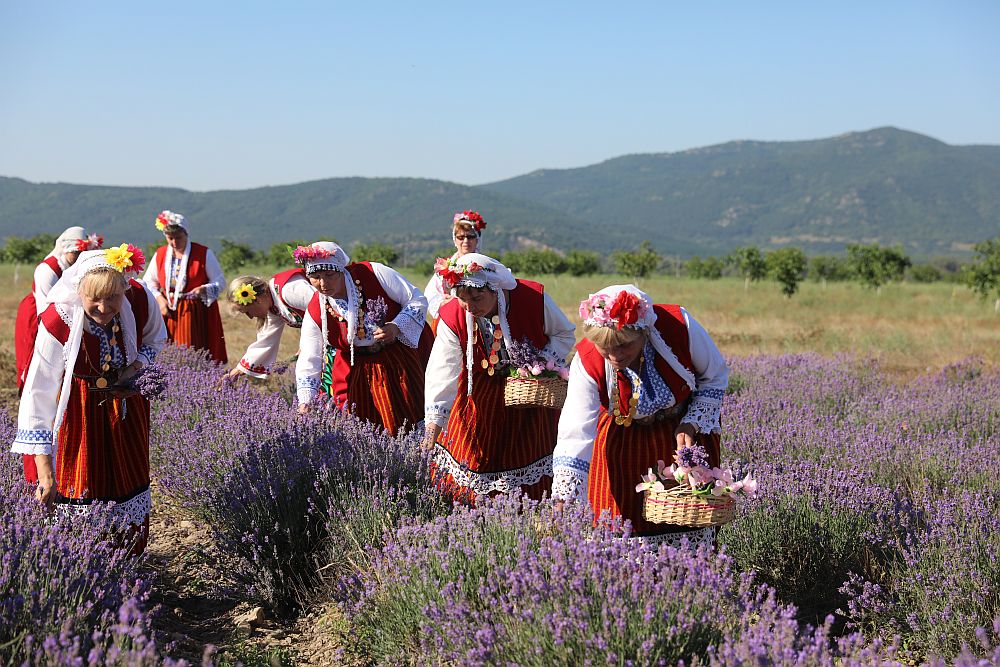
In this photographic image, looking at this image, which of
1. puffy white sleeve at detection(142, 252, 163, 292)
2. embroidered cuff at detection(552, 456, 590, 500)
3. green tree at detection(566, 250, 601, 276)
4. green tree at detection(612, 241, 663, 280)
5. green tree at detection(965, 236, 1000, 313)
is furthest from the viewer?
green tree at detection(566, 250, 601, 276)

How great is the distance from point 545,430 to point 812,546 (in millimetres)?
1202

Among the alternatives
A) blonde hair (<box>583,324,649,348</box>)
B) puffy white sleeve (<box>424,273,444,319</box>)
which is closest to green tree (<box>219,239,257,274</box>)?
puffy white sleeve (<box>424,273,444,319</box>)

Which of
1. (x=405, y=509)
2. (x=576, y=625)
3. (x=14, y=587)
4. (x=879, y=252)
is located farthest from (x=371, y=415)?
(x=879, y=252)

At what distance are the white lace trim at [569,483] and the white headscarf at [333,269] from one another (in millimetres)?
1952

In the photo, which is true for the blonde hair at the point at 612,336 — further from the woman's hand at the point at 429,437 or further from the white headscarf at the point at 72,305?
the white headscarf at the point at 72,305

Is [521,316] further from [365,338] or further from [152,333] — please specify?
[152,333]

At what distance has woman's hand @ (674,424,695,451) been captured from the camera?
291 centimetres

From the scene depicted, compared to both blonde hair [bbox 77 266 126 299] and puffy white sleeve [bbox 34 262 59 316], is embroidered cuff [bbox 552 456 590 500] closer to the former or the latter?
blonde hair [bbox 77 266 126 299]

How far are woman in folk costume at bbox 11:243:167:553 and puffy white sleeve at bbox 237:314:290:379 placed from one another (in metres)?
1.30

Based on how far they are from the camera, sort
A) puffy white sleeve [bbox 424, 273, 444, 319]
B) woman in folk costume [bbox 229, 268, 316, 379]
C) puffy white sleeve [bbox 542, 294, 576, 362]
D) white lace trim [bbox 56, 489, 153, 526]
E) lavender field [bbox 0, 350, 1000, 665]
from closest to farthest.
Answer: lavender field [bbox 0, 350, 1000, 665] < white lace trim [bbox 56, 489, 153, 526] < puffy white sleeve [bbox 542, 294, 576, 362] < woman in folk costume [bbox 229, 268, 316, 379] < puffy white sleeve [bbox 424, 273, 444, 319]

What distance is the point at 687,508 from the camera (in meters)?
2.69

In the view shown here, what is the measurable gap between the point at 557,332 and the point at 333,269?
120cm

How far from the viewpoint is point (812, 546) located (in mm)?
3662

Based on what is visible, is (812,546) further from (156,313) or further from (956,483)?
(156,313)
